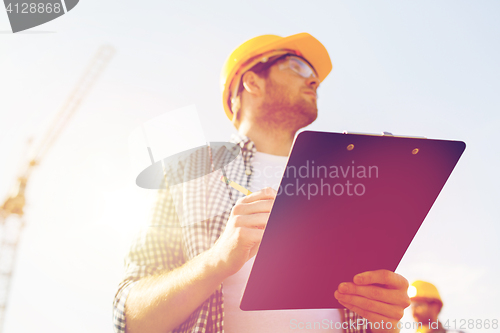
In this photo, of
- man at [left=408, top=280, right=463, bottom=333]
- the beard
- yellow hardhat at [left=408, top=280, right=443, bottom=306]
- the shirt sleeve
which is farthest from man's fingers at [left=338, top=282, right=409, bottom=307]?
yellow hardhat at [left=408, top=280, right=443, bottom=306]

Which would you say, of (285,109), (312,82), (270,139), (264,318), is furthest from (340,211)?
(312,82)

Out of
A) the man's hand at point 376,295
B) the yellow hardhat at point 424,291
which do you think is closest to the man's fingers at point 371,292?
the man's hand at point 376,295

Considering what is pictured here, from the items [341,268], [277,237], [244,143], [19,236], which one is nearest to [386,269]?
[341,268]

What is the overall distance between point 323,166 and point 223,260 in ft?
2.35

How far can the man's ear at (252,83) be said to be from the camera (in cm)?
394

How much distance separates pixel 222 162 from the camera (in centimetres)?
287

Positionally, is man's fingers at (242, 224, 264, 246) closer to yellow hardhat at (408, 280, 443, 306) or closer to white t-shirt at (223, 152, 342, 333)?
white t-shirt at (223, 152, 342, 333)

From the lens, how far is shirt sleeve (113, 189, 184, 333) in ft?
6.28

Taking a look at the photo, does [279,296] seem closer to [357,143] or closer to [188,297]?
[188,297]

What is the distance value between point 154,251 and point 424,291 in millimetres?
8431

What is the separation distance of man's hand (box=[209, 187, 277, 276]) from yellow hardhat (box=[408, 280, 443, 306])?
325 inches

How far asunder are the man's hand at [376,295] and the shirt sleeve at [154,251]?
1.16 m

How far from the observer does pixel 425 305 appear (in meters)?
7.75

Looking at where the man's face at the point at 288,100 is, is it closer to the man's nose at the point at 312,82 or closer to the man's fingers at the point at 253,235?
the man's nose at the point at 312,82
